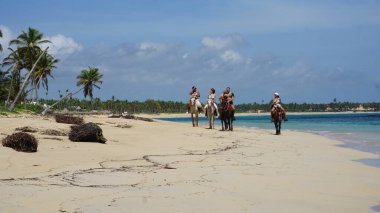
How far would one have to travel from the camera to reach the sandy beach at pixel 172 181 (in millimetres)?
5211

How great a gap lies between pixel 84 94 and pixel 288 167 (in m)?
65.8

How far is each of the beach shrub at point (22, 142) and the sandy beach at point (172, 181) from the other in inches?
8.0

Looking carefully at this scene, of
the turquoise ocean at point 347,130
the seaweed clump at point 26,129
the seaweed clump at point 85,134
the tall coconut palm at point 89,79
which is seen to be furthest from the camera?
the tall coconut palm at point 89,79

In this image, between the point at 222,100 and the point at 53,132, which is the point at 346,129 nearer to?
the point at 222,100

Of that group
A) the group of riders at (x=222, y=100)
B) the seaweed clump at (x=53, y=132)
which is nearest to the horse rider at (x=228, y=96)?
the group of riders at (x=222, y=100)

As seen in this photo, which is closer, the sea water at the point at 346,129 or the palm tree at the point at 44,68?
the sea water at the point at 346,129

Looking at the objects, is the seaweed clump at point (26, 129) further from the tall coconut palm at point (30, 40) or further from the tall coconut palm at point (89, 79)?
the tall coconut palm at point (89, 79)

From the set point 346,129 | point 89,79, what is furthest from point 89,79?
point 346,129

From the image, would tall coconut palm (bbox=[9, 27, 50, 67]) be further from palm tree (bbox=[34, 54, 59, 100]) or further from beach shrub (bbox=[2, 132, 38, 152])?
beach shrub (bbox=[2, 132, 38, 152])

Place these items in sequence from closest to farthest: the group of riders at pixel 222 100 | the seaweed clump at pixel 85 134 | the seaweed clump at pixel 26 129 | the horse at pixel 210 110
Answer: the seaweed clump at pixel 85 134
the seaweed clump at pixel 26 129
the group of riders at pixel 222 100
the horse at pixel 210 110

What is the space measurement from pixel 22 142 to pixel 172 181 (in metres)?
3.49

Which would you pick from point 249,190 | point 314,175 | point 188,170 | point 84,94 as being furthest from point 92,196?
point 84,94

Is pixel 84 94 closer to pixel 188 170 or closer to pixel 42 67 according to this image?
pixel 42 67

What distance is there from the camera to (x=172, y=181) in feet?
22.3
